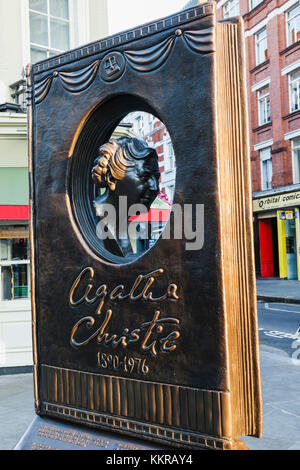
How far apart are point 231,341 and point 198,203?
660 mm

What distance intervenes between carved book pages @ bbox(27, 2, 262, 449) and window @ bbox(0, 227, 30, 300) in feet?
12.4

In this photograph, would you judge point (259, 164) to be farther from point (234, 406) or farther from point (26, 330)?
point (234, 406)

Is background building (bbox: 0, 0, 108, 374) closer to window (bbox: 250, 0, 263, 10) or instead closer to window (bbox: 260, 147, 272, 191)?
window (bbox: 260, 147, 272, 191)

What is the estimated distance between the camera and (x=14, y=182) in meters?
6.43

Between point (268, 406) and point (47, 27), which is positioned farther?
point (47, 27)

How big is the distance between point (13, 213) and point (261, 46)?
61.5 feet

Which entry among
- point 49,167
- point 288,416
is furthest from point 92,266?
point 288,416

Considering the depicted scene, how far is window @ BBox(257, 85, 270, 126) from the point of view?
835 inches

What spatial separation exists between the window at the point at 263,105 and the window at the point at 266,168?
1396mm

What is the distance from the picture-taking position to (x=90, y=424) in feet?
8.39

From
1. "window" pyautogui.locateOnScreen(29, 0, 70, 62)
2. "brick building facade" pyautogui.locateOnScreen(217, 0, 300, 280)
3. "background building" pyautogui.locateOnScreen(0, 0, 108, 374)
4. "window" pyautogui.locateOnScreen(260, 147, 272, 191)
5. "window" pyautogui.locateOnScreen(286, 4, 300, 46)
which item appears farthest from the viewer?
"window" pyautogui.locateOnScreen(260, 147, 272, 191)

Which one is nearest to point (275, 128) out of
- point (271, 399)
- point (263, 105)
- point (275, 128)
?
point (275, 128)

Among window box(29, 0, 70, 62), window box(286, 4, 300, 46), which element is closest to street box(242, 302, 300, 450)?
window box(29, 0, 70, 62)

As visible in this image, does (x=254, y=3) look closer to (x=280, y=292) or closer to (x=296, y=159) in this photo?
(x=296, y=159)
